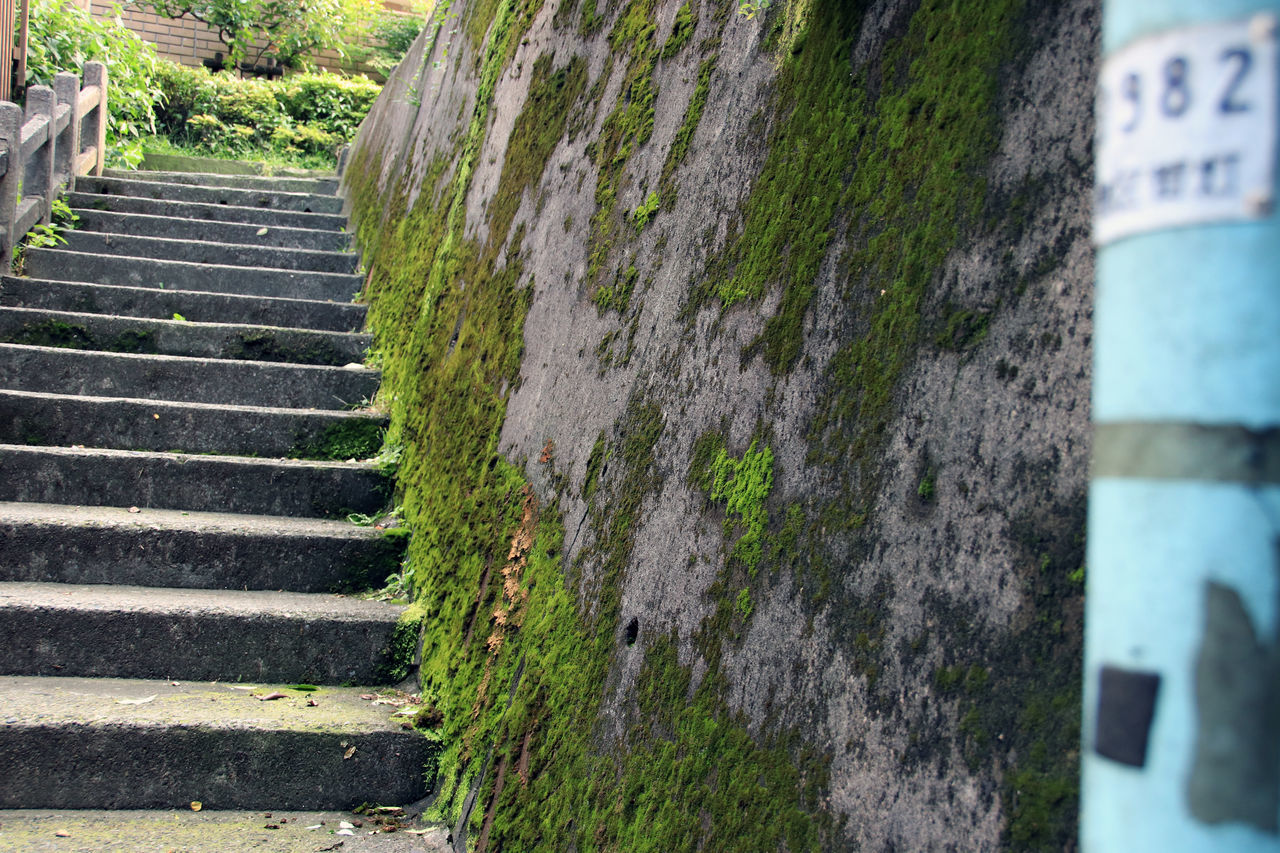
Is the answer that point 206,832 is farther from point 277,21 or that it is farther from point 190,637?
point 277,21

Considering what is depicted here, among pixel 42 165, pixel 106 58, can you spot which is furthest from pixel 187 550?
pixel 106 58

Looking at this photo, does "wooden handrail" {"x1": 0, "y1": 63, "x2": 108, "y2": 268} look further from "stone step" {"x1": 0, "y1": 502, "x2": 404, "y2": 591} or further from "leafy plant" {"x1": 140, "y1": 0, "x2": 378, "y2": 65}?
"leafy plant" {"x1": 140, "y1": 0, "x2": 378, "y2": 65}

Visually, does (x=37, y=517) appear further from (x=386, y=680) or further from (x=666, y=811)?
(x=666, y=811)

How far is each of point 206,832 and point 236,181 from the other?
283 inches

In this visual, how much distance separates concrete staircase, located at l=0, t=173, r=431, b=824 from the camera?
2369mm

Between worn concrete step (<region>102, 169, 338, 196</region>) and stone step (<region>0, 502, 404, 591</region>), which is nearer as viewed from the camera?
stone step (<region>0, 502, 404, 591</region>)

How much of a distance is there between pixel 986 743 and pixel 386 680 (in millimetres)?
2387

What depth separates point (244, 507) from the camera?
352cm

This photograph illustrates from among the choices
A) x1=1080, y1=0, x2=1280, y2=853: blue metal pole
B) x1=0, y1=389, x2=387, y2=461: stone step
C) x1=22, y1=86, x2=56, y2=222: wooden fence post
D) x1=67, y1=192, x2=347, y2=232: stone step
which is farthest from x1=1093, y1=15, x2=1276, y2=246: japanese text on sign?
x1=67, y1=192, x2=347, y2=232: stone step

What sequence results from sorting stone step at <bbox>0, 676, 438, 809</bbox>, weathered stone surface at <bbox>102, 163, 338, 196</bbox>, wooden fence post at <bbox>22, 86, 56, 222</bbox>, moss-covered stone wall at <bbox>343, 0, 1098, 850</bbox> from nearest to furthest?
moss-covered stone wall at <bbox>343, 0, 1098, 850</bbox> < stone step at <bbox>0, 676, 438, 809</bbox> < wooden fence post at <bbox>22, 86, 56, 222</bbox> < weathered stone surface at <bbox>102, 163, 338, 196</bbox>

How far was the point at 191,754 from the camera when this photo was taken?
2352 millimetres

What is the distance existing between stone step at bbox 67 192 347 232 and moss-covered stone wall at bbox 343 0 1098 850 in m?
4.86

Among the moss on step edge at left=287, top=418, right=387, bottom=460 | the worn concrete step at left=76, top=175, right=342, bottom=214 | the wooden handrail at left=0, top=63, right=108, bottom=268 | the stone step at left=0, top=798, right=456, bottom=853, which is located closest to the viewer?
the stone step at left=0, top=798, right=456, bottom=853

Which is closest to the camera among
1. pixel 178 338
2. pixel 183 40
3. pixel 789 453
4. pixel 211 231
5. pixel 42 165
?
pixel 789 453
